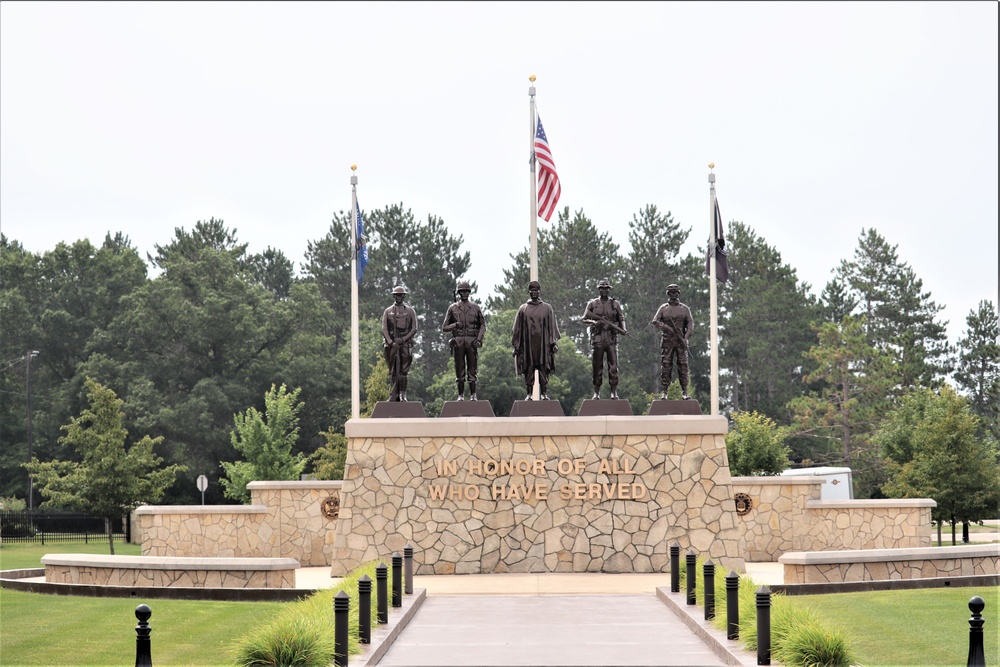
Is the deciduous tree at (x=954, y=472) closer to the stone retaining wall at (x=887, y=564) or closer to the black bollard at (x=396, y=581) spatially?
the stone retaining wall at (x=887, y=564)

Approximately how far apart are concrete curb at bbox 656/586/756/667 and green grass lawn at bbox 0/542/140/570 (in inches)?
883

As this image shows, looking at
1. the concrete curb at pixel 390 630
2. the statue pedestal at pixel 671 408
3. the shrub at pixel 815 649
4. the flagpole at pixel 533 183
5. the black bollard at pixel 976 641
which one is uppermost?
the flagpole at pixel 533 183

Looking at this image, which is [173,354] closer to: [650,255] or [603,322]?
[650,255]

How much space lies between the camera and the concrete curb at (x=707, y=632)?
1279 cm

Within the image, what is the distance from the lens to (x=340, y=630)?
41.0 ft

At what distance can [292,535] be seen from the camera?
28094mm

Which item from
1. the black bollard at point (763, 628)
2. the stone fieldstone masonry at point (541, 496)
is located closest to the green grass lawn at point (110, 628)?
the stone fieldstone masonry at point (541, 496)

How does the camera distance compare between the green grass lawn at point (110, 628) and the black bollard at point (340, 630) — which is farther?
the green grass lawn at point (110, 628)

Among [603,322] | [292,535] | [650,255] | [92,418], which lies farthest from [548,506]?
[650,255]

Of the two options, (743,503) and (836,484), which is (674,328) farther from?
(836,484)

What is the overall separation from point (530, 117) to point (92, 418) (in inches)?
787

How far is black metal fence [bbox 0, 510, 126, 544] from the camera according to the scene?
155 feet

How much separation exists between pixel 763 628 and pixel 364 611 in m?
4.29

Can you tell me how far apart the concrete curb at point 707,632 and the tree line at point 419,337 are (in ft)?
139
